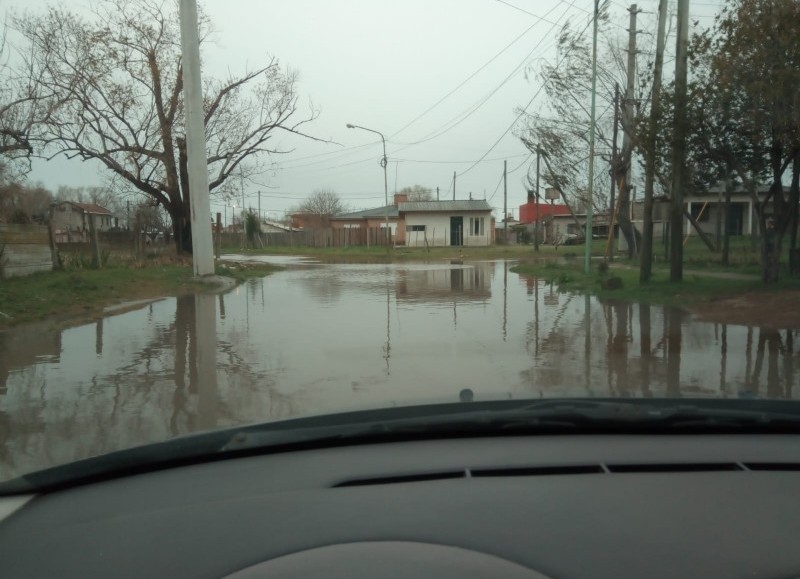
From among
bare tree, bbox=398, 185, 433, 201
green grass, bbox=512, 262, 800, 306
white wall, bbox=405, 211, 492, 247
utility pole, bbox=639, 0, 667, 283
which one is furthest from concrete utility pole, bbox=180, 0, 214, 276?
bare tree, bbox=398, 185, 433, 201

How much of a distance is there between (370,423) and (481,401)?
0.55 m

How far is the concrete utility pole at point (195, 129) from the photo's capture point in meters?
18.8

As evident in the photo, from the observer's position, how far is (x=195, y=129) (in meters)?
19.2

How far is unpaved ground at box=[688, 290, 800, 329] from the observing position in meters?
11.7

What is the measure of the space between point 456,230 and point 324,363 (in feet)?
161

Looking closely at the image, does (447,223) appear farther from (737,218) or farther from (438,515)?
(438,515)

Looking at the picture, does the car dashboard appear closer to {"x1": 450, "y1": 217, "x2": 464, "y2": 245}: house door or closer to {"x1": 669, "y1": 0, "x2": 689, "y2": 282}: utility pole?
{"x1": 669, "y1": 0, "x2": 689, "y2": 282}: utility pole

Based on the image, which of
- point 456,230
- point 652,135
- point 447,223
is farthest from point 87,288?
point 456,230

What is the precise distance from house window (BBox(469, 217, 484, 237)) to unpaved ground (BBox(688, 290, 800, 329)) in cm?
4312

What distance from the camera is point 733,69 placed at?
42.7ft

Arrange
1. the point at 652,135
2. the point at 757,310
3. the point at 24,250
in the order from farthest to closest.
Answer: the point at 24,250, the point at 652,135, the point at 757,310

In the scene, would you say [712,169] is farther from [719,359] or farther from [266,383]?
[266,383]

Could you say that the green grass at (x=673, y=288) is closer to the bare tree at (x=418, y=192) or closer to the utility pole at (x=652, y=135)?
the utility pole at (x=652, y=135)

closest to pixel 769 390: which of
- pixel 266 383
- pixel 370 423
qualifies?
pixel 266 383
